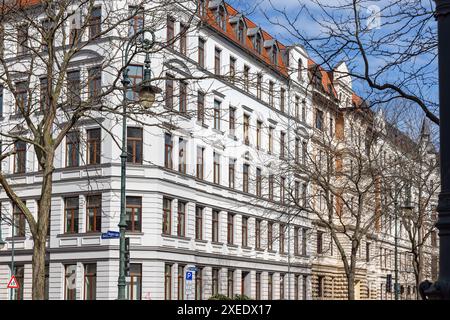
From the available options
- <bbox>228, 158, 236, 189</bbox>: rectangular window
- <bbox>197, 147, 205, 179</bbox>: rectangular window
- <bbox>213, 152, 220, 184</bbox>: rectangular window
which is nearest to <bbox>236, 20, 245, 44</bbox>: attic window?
<bbox>228, 158, 236, 189</bbox>: rectangular window

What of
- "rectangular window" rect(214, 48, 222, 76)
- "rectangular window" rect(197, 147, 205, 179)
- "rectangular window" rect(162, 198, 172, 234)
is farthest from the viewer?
"rectangular window" rect(214, 48, 222, 76)

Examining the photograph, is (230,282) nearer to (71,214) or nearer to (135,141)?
(71,214)

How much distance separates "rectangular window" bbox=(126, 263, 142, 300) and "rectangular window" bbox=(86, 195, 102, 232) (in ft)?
9.94

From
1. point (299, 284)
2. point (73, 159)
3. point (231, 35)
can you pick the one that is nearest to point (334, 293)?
point (299, 284)

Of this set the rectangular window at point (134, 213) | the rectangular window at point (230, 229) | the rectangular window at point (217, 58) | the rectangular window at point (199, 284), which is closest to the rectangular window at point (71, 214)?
the rectangular window at point (134, 213)

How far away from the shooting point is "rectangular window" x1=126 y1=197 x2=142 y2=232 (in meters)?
43.9

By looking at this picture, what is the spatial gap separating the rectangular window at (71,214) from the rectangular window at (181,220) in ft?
20.3

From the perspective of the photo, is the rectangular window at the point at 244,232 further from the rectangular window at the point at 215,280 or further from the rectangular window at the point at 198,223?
the rectangular window at the point at 198,223

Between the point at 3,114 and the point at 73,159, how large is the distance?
6.45 m

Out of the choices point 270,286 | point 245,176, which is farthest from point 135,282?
point 270,286

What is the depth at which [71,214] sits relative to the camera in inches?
1774

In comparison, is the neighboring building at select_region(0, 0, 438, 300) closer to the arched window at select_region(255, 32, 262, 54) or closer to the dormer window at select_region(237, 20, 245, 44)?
the dormer window at select_region(237, 20, 245, 44)

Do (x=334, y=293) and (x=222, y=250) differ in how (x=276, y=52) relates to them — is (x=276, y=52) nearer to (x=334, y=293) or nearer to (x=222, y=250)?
(x=222, y=250)

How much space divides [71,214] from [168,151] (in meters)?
6.90
